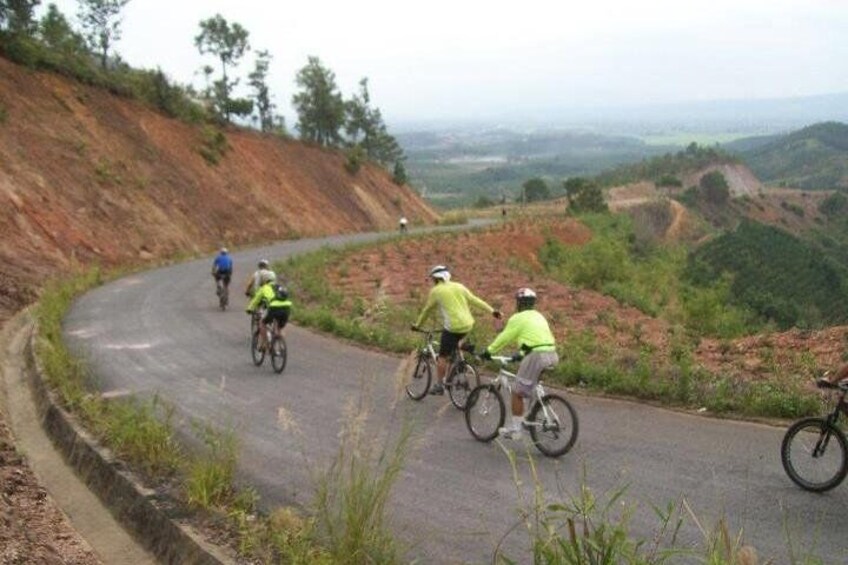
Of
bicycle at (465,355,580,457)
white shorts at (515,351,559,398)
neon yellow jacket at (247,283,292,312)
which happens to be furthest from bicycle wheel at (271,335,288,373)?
white shorts at (515,351,559,398)

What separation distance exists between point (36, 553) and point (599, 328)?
1563 cm

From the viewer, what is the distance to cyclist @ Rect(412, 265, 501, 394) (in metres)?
10.4

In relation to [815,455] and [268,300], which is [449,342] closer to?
[268,300]

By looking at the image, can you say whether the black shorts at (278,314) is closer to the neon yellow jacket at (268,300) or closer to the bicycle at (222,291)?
the neon yellow jacket at (268,300)

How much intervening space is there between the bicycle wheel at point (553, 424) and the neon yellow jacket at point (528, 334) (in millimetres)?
563

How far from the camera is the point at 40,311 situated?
18672mm

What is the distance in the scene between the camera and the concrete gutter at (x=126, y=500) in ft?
21.5

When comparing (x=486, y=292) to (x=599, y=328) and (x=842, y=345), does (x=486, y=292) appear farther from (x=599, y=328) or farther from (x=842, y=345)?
(x=842, y=345)

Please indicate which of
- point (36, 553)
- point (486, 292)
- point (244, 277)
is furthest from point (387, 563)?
point (244, 277)

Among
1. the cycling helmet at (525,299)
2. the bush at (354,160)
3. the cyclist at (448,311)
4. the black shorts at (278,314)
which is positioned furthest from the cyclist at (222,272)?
the bush at (354,160)

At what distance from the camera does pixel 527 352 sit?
847 centimetres

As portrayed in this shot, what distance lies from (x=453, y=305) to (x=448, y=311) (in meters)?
0.11

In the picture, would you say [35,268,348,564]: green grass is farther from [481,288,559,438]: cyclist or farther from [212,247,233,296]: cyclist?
[212,247,233,296]: cyclist

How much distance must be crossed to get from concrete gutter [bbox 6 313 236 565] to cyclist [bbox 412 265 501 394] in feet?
14.1
